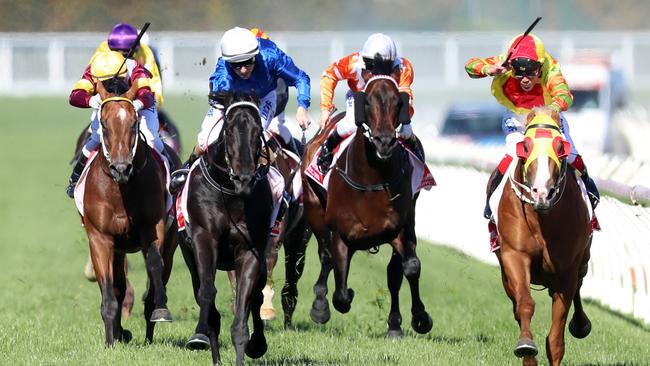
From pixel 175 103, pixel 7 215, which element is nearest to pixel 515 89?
pixel 7 215

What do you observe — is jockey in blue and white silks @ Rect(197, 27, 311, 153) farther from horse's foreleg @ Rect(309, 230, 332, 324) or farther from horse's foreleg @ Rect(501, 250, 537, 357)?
horse's foreleg @ Rect(501, 250, 537, 357)

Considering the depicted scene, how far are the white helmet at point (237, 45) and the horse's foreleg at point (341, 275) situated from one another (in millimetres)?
1752

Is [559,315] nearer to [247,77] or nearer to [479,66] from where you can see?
[479,66]

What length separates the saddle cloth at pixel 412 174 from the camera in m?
10.6

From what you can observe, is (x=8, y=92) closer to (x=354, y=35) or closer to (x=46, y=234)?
(x=354, y=35)

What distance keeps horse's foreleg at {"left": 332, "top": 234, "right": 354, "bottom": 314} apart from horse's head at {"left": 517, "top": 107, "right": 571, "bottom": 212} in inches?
84.2

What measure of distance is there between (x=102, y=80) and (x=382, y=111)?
193cm

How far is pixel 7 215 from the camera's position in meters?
23.6

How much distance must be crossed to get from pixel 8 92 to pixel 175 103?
4.63m

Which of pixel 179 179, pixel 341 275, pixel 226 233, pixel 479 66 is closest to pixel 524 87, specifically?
pixel 479 66

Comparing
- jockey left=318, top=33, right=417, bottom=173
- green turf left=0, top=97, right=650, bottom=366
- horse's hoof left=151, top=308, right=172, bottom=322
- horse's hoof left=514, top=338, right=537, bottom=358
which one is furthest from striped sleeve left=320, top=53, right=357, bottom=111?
horse's hoof left=514, top=338, right=537, bottom=358

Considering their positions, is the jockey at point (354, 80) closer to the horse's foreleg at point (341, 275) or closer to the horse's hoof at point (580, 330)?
the horse's foreleg at point (341, 275)

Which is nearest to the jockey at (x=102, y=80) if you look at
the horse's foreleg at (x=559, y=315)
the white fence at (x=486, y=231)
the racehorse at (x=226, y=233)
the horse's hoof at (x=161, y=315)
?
the racehorse at (x=226, y=233)

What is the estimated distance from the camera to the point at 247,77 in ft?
31.6
